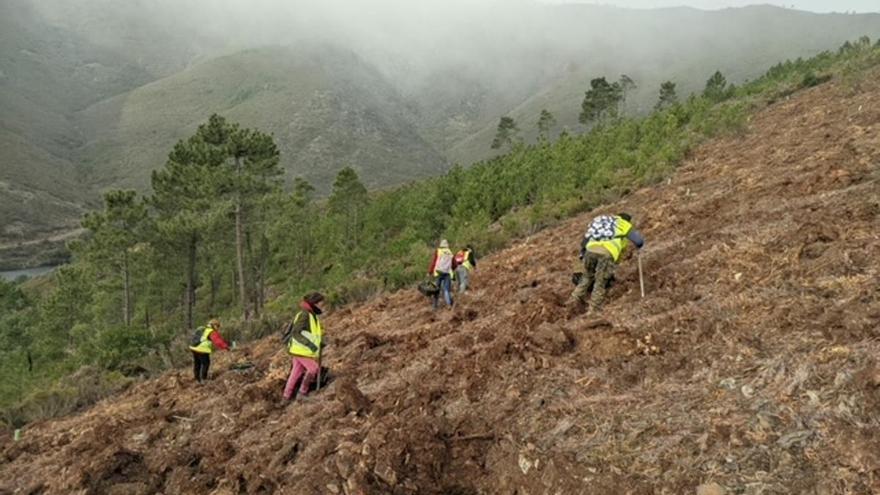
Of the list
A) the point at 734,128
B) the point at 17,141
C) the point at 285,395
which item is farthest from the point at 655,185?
the point at 17,141

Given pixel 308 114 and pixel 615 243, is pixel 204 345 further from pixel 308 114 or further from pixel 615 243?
pixel 308 114

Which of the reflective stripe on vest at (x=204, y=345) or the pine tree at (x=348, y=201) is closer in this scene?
the reflective stripe on vest at (x=204, y=345)

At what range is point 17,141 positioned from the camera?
137625 millimetres

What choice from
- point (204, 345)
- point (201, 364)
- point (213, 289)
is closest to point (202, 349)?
point (204, 345)

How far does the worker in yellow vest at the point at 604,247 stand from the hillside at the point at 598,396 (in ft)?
1.09

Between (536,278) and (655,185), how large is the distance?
8.40 meters

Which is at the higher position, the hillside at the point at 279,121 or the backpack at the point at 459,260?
the hillside at the point at 279,121

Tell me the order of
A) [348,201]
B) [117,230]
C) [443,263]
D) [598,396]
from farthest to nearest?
[348,201], [117,230], [443,263], [598,396]

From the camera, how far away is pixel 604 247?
8477 mm

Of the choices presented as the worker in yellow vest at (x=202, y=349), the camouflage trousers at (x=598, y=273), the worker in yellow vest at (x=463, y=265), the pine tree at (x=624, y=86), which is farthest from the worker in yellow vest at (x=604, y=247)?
the pine tree at (x=624, y=86)

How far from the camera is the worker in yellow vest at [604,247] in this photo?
844cm

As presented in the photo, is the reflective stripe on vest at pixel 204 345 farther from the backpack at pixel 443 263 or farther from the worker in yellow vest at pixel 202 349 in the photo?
the backpack at pixel 443 263

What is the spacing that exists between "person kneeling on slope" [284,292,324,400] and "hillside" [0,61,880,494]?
15.7 inches

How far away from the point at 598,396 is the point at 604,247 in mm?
3047
